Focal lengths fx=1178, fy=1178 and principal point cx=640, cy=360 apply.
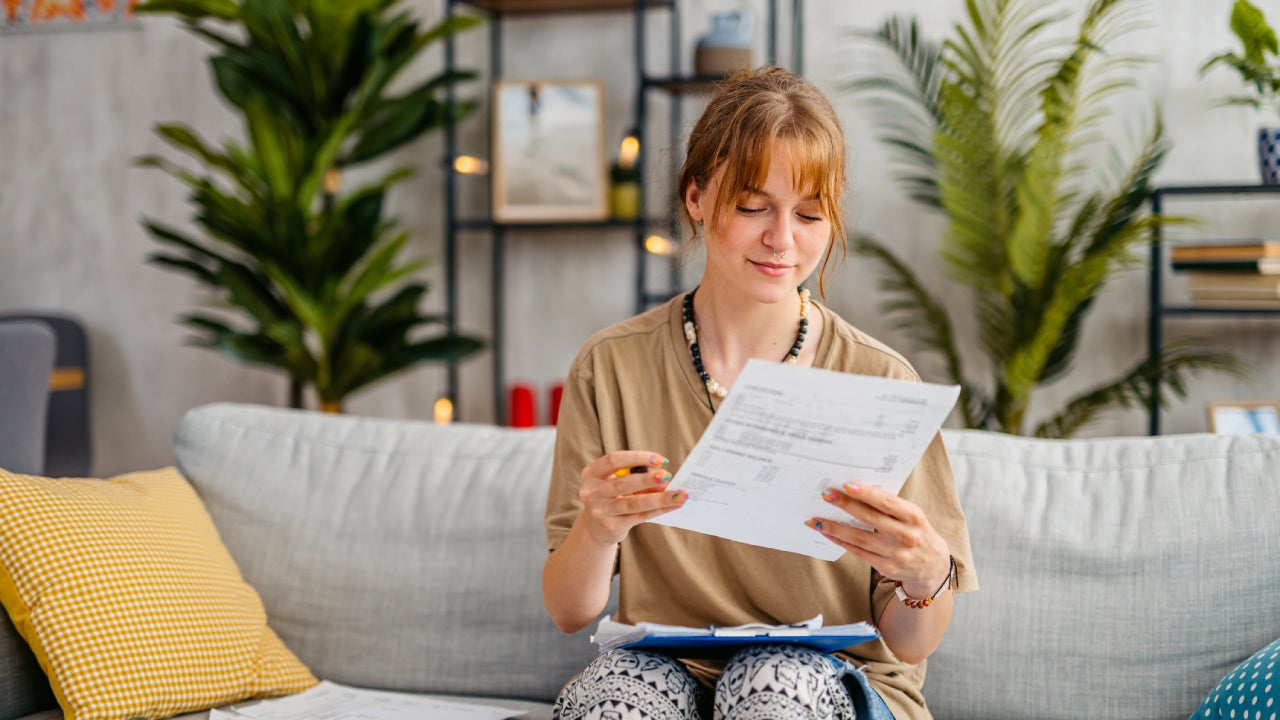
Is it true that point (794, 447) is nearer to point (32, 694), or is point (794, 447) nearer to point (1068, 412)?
point (32, 694)

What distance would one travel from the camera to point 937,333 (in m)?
Answer: 3.07

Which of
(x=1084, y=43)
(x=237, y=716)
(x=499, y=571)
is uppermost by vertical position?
(x=1084, y=43)

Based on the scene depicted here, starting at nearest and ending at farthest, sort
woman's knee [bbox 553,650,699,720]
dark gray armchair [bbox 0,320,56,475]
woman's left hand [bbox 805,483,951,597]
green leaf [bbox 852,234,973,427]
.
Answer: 1. woman's left hand [bbox 805,483,951,597]
2. woman's knee [bbox 553,650,699,720]
3. dark gray armchair [bbox 0,320,56,475]
4. green leaf [bbox 852,234,973,427]

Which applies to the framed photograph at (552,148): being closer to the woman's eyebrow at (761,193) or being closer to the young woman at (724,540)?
the young woman at (724,540)

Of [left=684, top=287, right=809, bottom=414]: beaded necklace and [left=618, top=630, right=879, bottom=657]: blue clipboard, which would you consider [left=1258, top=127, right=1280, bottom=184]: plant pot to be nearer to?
[left=684, top=287, right=809, bottom=414]: beaded necklace

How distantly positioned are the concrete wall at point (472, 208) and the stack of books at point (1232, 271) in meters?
0.31

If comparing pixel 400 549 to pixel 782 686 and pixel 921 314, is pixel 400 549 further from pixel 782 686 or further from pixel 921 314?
pixel 921 314

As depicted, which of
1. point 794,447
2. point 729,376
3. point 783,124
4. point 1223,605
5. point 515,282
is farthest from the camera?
point 515,282

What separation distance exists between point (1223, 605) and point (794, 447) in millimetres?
817

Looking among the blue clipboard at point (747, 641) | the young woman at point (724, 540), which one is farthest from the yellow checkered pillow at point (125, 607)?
the blue clipboard at point (747, 641)

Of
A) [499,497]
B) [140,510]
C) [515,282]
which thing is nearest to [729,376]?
[499,497]

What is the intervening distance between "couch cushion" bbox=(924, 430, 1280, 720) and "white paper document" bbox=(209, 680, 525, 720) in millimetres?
629

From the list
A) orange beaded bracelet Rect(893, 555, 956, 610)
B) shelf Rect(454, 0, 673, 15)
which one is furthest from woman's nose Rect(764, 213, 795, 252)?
shelf Rect(454, 0, 673, 15)

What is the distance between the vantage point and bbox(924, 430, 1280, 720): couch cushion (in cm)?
153
